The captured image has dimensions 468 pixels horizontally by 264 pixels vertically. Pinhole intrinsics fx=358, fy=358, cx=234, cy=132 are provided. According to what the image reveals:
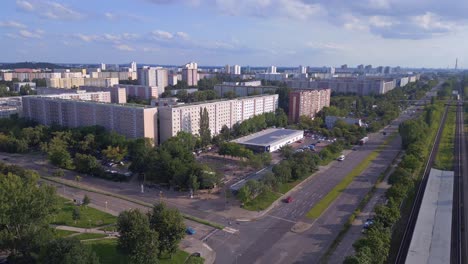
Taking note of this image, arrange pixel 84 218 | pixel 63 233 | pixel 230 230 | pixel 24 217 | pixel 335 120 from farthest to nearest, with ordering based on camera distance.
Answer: pixel 335 120 < pixel 84 218 < pixel 230 230 < pixel 63 233 < pixel 24 217

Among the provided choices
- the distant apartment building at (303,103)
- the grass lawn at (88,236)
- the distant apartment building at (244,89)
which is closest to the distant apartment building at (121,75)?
the distant apartment building at (244,89)

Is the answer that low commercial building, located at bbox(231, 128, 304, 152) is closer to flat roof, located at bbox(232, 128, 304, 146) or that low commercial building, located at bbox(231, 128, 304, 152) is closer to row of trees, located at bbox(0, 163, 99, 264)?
flat roof, located at bbox(232, 128, 304, 146)

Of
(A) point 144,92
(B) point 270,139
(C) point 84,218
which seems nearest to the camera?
(C) point 84,218

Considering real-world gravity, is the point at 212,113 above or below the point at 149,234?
above

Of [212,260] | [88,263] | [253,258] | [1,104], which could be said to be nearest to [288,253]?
[253,258]

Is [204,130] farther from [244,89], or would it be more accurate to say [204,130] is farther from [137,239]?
[244,89]

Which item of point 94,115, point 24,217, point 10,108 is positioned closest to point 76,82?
point 10,108

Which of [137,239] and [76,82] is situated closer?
[137,239]
